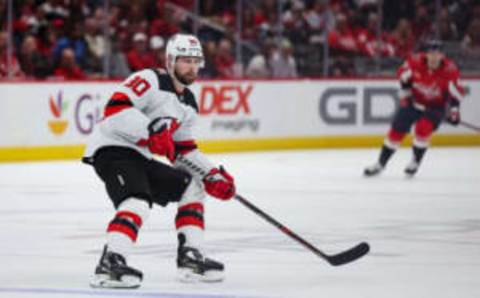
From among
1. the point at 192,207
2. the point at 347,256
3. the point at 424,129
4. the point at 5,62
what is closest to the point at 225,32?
the point at 5,62

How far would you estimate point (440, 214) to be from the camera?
10.7 meters

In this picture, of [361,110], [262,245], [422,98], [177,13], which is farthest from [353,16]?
[262,245]

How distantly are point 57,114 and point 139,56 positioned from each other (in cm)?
146

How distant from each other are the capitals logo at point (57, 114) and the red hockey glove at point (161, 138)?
28.8 feet

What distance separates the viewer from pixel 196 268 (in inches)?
271

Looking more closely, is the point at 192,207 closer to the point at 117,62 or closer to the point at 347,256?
the point at 347,256

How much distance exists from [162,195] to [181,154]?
261mm

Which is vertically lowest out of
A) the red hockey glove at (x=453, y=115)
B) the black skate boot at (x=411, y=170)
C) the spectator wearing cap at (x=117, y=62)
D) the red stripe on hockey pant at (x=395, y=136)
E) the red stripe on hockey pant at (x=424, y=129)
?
the black skate boot at (x=411, y=170)

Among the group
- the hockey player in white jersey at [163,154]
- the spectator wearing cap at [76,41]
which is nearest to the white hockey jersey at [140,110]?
the hockey player in white jersey at [163,154]

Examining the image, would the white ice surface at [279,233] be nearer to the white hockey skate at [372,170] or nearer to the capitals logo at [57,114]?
the white hockey skate at [372,170]

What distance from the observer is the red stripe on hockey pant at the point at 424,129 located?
49.0ft

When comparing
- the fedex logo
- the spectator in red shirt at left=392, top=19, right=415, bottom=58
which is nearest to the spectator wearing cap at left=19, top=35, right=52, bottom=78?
the fedex logo

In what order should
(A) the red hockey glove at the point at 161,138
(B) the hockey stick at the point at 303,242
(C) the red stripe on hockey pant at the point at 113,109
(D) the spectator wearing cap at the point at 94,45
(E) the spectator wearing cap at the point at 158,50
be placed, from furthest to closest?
(E) the spectator wearing cap at the point at 158,50 → (D) the spectator wearing cap at the point at 94,45 → (B) the hockey stick at the point at 303,242 → (C) the red stripe on hockey pant at the point at 113,109 → (A) the red hockey glove at the point at 161,138

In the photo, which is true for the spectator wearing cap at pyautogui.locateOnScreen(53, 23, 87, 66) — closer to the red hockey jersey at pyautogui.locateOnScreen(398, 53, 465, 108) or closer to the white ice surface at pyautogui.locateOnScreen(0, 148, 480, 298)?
the white ice surface at pyautogui.locateOnScreen(0, 148, 480, 298)
